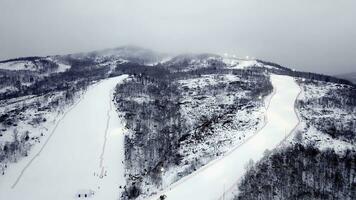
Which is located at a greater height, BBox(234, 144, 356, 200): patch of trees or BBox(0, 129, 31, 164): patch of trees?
BBox(234, 144, 356, 200): patch of trees

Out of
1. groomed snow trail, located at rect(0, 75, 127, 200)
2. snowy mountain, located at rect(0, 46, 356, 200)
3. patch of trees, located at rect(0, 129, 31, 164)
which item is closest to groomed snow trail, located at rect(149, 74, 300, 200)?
snowy mountain, located at rect(0, 46, 356, 200)

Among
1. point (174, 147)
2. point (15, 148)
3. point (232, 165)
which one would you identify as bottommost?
point (15, 148)

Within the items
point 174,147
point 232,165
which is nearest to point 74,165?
point 174,147

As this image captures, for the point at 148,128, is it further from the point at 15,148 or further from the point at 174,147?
the point at 15,148

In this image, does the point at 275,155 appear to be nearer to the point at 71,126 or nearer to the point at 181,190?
the point at 181,190

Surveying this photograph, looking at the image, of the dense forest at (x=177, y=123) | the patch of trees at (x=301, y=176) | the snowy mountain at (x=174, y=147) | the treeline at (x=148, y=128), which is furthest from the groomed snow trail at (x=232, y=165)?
the treeline at (x=148, y=128)

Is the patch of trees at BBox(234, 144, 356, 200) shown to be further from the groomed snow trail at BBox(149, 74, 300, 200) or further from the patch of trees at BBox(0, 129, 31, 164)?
the patch of trees at BBox(0, 129, 31, 164)
